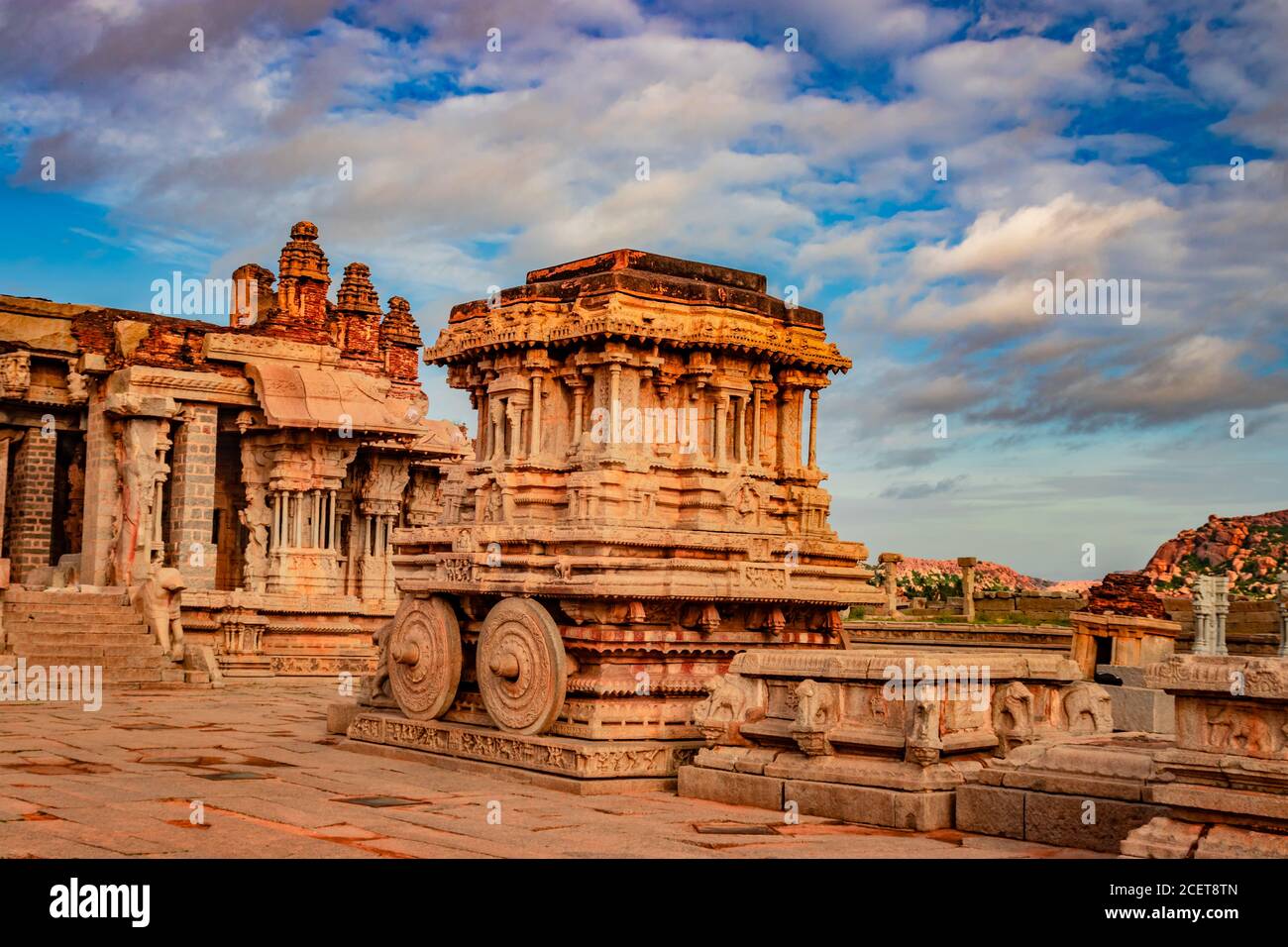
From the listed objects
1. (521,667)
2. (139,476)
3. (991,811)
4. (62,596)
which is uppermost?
(139,476)

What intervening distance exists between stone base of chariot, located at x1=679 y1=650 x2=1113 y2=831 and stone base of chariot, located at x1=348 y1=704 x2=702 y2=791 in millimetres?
565

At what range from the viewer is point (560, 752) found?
10.7m

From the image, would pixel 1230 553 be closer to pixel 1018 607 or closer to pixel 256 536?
pixel 1018 607

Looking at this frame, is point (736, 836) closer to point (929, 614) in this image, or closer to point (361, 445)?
point (361, 445)

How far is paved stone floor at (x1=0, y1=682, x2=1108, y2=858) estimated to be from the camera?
7.75 meters

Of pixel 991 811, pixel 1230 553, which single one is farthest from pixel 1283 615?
pixel 1230 553

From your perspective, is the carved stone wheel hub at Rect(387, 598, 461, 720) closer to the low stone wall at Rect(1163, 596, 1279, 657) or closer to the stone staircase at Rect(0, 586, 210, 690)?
the stone staircase at Rect(0, 586, 210, 690)

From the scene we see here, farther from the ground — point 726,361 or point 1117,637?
point 726,361

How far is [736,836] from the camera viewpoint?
8.38 m

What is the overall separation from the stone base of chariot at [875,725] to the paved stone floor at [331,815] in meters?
0.20

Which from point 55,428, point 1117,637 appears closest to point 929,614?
point 1117,637

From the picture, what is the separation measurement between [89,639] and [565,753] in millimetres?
14110

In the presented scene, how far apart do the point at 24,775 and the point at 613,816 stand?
191 inches

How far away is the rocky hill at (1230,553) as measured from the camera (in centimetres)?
4591
